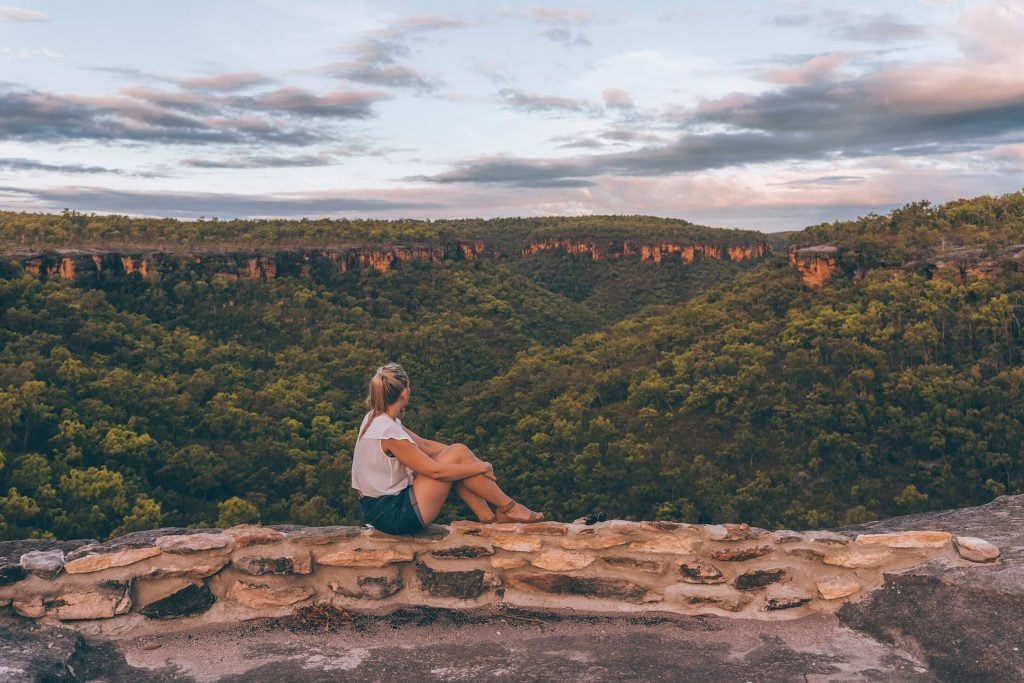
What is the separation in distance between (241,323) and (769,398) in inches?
1659

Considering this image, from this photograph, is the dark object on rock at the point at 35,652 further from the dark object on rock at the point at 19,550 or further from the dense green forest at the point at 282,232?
the dense green forest at the point at 282,232

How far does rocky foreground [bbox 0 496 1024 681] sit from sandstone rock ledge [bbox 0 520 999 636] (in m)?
0.03

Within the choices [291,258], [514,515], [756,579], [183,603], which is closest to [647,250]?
[291,258]

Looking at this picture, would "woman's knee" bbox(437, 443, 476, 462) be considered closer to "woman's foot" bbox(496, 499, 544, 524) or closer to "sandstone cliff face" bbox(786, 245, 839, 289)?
"woman's foot" bbox(496, 499, 544, 524)

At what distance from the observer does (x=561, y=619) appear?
5320mm

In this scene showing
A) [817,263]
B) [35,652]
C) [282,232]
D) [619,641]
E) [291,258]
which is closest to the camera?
[35,652]

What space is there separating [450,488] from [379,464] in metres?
0.57

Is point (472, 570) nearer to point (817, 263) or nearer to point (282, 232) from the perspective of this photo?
point (817, 263)

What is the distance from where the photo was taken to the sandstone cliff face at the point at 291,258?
5244 cm

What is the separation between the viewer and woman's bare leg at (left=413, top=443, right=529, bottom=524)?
223 inches

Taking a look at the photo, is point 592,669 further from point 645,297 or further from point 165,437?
point 645,297

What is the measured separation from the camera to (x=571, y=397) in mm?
52344

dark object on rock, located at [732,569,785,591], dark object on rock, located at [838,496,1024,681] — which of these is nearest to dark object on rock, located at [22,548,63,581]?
dark object on rock, located at [732,569,785,591]

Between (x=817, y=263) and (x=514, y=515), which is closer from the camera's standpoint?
(x=514, y=515)
